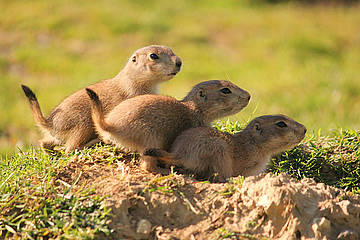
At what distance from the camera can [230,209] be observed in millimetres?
4227

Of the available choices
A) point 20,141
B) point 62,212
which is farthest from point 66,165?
point 20,141

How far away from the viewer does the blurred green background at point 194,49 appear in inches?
447

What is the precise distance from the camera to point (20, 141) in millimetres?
9367

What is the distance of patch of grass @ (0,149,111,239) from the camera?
3.93 m

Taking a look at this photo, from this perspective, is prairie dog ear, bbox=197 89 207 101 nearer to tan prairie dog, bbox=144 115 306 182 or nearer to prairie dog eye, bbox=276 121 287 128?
tan prairie dog, bbox=144 115 306 182

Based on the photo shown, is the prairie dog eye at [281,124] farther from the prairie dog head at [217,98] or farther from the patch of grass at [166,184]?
the patch of grass at [166,184]

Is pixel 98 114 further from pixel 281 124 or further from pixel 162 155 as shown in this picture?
pixel 281 124

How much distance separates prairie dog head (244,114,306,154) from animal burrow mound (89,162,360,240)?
3.29 ft

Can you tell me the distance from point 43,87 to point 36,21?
187 inches

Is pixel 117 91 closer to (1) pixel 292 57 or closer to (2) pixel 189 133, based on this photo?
(2) pixel 189 133

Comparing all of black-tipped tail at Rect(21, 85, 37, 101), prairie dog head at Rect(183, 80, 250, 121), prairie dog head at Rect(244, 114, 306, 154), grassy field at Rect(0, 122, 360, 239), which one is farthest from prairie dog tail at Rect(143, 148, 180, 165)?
black-tipped tail at Rect(21, 85, 37, 101)

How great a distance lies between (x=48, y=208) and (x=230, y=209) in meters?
1.59

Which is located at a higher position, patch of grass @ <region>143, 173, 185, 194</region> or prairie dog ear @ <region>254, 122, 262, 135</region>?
patch of grass @ <region>143, 173, 185, 194</region>

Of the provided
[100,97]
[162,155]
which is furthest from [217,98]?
[100,97]
